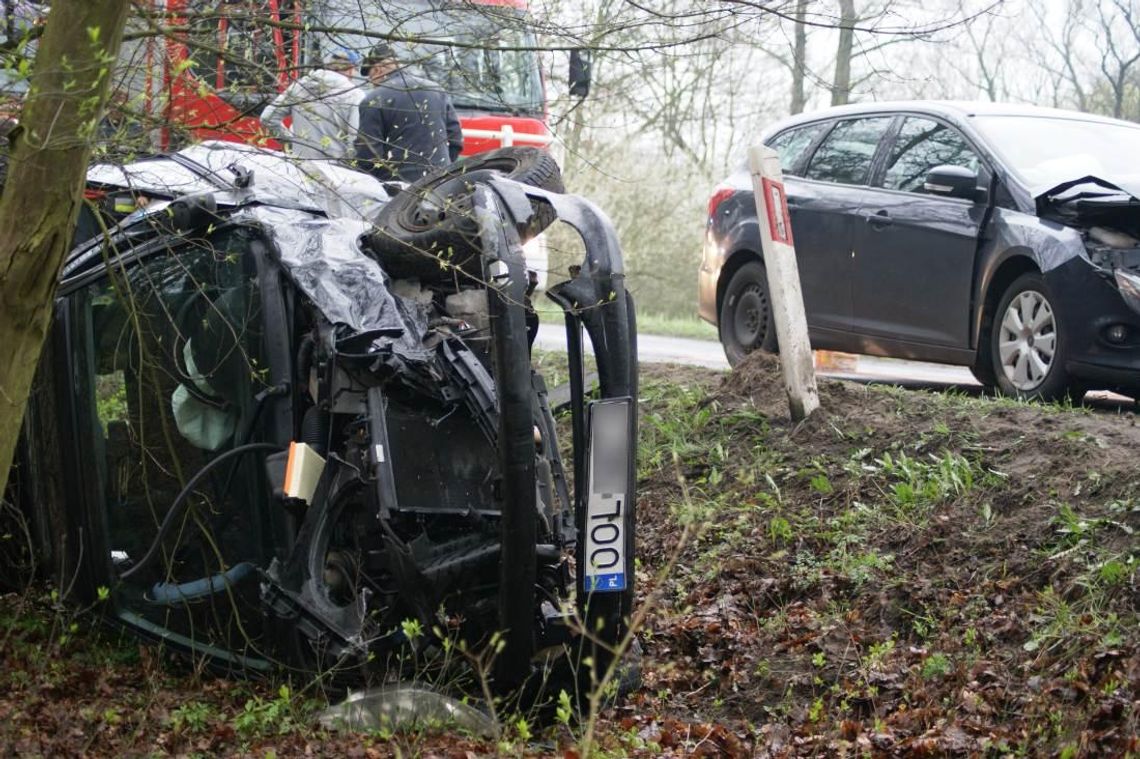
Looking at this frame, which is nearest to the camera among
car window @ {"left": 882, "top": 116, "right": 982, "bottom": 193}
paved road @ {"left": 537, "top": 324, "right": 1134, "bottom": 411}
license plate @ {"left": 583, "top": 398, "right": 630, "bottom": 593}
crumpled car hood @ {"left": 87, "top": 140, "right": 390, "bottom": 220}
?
license plate @ {"left": 583, "top": 398, "right": 630, "bottom": 593}

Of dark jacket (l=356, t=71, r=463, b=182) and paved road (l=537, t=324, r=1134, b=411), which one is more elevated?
dark jacket (l=356, t=71, r=463, b=182)

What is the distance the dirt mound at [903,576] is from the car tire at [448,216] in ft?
3.53

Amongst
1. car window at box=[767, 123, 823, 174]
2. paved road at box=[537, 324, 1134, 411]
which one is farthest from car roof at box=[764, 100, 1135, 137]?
paved road at box=[537, 324, 1134, 411]

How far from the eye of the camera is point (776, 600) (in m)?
6.90

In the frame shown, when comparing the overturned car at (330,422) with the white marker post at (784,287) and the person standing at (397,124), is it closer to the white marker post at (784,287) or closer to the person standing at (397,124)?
the person standing at (397,124)

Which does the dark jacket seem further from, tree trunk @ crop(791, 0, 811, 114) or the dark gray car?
the dark gray car

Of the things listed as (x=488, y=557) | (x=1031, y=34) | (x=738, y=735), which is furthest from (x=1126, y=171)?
(x=1031, y=34)

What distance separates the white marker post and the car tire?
2.51 m

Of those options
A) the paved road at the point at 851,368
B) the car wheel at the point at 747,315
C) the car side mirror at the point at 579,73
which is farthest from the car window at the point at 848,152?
the car side mirror at the point at 579,73

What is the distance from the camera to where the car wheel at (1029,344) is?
8.23m

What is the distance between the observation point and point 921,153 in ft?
31.7

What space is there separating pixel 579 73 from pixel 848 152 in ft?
13.3

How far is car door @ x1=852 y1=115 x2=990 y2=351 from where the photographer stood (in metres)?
Answer: 8.98

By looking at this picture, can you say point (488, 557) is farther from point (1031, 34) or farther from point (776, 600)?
point (1031, 34)
